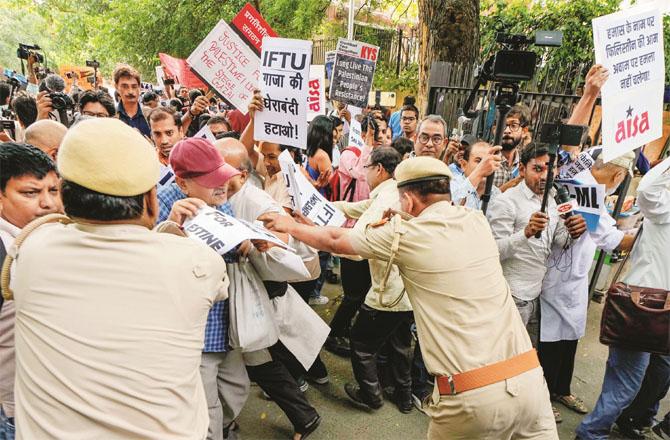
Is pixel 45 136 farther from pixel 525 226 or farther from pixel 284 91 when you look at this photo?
pixel 525 226

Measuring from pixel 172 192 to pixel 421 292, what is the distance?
1440mm

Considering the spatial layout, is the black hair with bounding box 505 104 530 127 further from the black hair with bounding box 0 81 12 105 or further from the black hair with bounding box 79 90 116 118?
the black hair with bounding box 0 81 12 105

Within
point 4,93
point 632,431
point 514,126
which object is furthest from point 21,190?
point 4,93

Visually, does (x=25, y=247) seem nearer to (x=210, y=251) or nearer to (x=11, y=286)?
(x=11, y=286)

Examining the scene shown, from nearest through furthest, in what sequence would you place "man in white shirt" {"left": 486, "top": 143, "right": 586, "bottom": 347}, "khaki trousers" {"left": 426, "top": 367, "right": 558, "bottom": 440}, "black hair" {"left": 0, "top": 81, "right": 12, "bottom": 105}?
"khaki trousers" {"left": 426, "top": 367, "right": 558, "bottom": 440} < "man in white shirt" {"left": 486, "top": 143, "right": 586, "bottom": 347} < "black hair" {"left": 0, "top": 81, "right": 12, "bottom": 105}

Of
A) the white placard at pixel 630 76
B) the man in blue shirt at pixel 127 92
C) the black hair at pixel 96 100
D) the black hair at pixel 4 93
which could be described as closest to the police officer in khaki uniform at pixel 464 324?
the white placard at pixel 630 76

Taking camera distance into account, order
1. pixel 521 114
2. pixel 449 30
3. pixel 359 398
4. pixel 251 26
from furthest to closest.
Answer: pixel 449 30, pixel 521 114, pixel 251 26, pixel 359 398

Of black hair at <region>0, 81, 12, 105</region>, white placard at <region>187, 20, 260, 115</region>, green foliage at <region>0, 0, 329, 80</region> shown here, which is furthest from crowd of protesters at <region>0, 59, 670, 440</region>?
green foliage at <region>0, 0, 329, 80</region>

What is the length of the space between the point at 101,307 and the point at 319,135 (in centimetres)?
347

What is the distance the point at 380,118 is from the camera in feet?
20.9

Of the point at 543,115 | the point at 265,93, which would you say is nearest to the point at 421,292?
the point at 265,93

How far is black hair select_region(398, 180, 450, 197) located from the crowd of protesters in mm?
11

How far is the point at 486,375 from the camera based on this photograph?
193cm

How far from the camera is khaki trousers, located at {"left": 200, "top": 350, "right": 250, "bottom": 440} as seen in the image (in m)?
2.25
